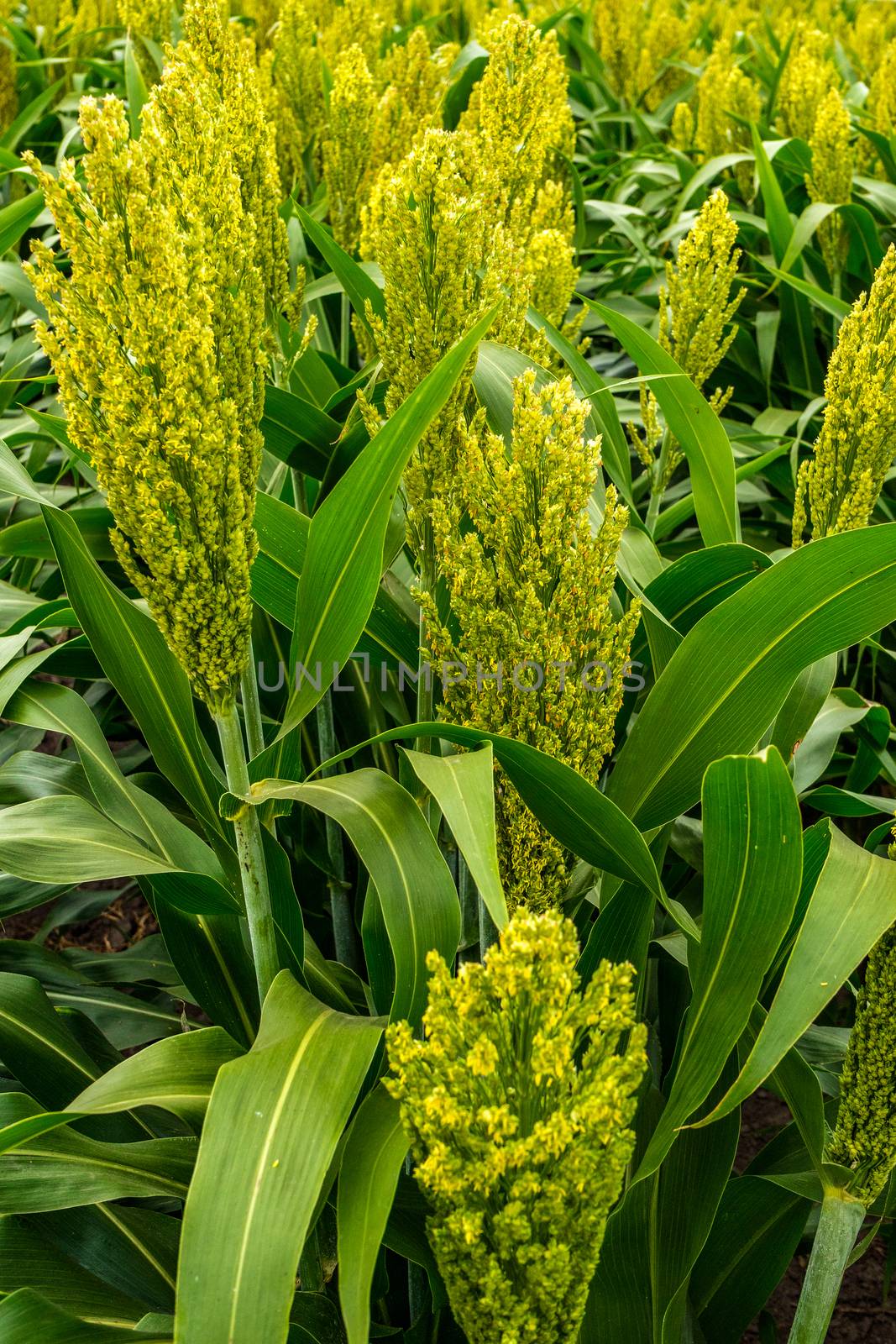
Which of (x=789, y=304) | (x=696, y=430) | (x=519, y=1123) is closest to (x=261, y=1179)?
(x=519, y=1123)

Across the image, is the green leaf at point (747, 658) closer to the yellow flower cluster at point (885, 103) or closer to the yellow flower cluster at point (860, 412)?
the yellow flower cluster at point (860, 412)

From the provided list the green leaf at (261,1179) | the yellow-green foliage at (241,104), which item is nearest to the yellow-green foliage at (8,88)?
the yellow-green foliage at (241,104)

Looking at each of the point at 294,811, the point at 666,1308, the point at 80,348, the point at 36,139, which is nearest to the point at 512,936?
the point at 80,348

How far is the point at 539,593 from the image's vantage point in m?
1.02

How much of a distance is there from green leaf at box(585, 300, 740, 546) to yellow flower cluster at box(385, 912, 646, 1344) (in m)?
0.87

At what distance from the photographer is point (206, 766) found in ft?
4.36

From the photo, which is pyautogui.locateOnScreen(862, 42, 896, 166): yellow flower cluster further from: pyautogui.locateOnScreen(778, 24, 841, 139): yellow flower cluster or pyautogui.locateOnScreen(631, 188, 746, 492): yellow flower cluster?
pyautogui.locateOnScreen(631, 188, 746, 492): yellow flower cluster

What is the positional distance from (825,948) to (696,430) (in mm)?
733

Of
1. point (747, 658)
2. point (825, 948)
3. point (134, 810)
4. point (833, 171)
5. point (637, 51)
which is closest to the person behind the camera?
point (825, 948)

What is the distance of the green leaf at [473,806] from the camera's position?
2.89ft

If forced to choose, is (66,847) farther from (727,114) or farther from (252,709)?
(727,114)

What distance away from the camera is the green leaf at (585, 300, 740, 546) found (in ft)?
4.80

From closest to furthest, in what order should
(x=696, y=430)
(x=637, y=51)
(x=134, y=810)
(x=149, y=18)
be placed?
(x=134, y=810)
(x=696, y=430)
(x=149, y=18)
(x=637, y=51)

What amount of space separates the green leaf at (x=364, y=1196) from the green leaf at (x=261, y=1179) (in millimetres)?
39
